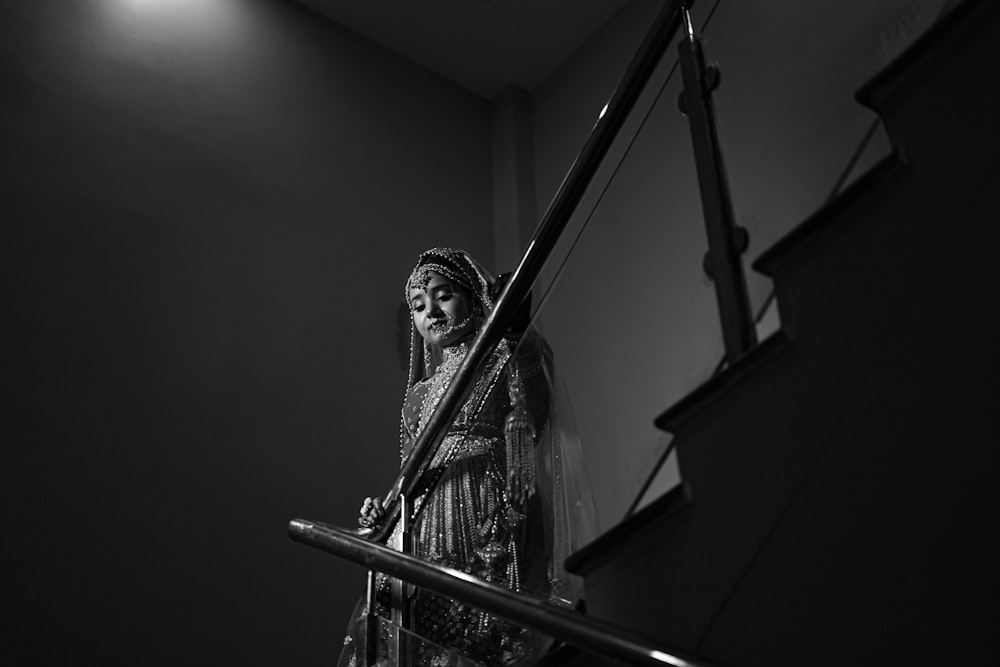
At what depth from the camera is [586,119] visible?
5.10 metres

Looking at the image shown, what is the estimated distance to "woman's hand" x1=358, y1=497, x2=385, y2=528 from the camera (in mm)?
2469

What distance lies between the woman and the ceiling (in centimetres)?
321

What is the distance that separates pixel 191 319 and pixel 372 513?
1792mm

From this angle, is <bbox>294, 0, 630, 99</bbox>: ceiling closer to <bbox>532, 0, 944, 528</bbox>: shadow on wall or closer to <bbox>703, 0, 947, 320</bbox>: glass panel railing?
<bbox>532, 0, 944, 528</bbox>: shadow on wall

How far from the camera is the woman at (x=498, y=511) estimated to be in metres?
1.95

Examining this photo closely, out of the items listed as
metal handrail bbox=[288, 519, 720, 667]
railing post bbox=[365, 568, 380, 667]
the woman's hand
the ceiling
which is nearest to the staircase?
metal handrail bbox=[288, 519, 720, 667]

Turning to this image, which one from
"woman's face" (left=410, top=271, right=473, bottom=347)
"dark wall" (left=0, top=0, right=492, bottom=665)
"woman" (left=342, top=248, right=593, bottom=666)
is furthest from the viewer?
"dark wall" (left=0, top=0, right=492, bottom=665)

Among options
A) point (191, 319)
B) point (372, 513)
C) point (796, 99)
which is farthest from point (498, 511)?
point (191, 319)

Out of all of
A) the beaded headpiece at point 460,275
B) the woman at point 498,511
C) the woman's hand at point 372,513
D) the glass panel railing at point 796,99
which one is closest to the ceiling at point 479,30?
the beaded headpiece at point 460,275

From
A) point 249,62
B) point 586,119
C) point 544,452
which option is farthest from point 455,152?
point 544,452

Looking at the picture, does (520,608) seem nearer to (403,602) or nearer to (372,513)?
(403,602)

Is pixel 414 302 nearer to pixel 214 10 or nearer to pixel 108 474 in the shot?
pixel 108 474

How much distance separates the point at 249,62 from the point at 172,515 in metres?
2.37

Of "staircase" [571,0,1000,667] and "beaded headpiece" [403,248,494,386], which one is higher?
"beaded headpiece" [403,248,494,386]
